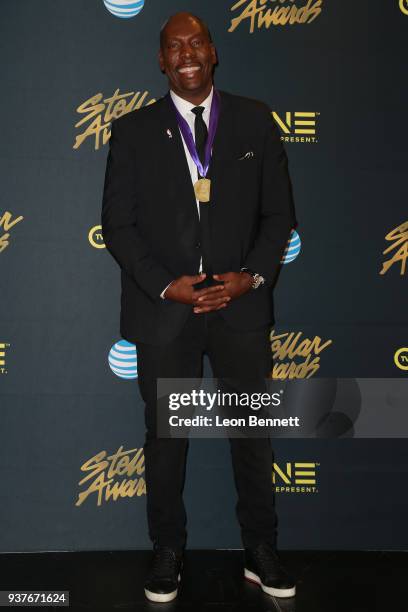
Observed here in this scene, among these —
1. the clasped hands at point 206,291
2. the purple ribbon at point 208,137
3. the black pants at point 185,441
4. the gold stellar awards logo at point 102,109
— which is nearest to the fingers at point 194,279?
the clasped hands at point 206,291

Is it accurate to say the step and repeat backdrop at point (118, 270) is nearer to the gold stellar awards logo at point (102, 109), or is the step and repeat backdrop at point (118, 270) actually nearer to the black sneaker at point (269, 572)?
the gold stellar awards logo at point (102, 109)

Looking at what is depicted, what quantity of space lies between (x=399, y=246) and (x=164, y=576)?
165 cm

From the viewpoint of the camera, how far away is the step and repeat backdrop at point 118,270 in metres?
2.61

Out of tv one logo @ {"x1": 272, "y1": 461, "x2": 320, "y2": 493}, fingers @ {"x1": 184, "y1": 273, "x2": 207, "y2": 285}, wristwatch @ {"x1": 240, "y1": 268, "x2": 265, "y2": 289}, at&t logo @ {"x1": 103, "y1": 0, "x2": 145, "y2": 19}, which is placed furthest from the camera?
tv one logo @ {"x1": 272, "y1": 461, "x2": 320, "y2": 493}

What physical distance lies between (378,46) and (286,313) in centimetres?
121

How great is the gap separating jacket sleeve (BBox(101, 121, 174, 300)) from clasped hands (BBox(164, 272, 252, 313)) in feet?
0.20

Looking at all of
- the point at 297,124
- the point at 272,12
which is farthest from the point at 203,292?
the point at 272,12

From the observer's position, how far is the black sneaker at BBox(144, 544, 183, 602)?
7.10 ft

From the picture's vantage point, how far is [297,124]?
2641mm

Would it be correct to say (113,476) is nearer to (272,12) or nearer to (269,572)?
(269,572)

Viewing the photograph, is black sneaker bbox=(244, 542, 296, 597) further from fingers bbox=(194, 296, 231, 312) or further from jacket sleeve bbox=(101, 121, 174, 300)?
jacket sleeve bbox=(101, 121, 174, 300)

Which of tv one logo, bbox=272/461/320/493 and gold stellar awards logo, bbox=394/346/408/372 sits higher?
gold stellar awards logo, bbox=394/346/408/372

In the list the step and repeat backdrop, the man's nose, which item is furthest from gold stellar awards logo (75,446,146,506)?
the man's nose

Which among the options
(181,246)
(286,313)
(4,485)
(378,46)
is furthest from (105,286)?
(378,46)
